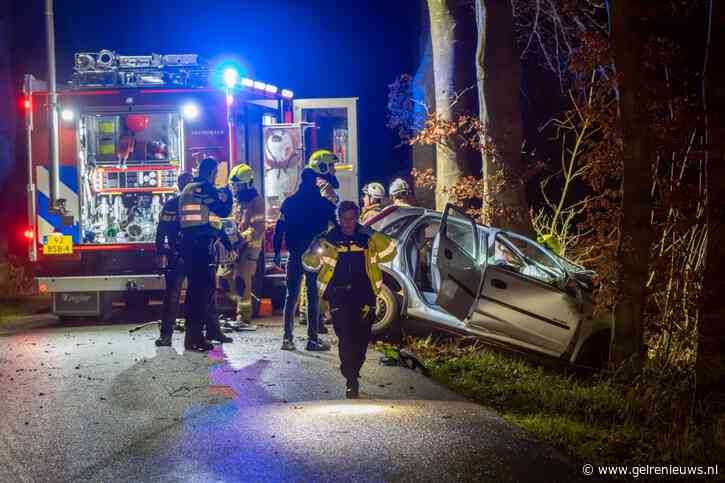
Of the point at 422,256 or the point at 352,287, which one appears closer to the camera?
the point at 352,287

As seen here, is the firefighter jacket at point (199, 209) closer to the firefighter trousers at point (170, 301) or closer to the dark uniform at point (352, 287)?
the firefighter trousers at point (170, 301)

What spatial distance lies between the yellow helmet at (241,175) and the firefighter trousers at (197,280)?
1975mm

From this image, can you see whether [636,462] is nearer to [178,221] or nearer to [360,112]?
[178,221]

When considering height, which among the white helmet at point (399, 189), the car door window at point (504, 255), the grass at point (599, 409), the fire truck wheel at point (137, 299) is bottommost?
the grass at point (599, 409)

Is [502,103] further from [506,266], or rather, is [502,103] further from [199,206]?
[199,206]

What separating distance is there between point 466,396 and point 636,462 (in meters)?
2.40

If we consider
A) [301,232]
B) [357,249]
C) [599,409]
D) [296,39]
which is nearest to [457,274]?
[301,232]

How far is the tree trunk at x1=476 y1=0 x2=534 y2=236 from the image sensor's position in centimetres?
1248

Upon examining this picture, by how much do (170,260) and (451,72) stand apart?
5.47 meters

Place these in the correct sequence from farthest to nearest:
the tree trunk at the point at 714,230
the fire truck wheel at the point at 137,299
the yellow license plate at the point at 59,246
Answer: the fire truck wheel at the point at 137,299
the yellow license plate at the point at 59,246
the tree trunk at the point at 714,230

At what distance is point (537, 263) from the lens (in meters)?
9.73

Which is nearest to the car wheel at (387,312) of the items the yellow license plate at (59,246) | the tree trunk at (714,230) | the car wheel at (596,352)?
the car wheel at (596,352)

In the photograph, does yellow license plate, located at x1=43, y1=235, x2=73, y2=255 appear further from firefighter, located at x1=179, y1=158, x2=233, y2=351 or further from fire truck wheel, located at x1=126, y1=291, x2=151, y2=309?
firefighter, located at x1=179, y1=158, x2=233, y2=351

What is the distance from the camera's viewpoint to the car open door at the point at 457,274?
380 inches
